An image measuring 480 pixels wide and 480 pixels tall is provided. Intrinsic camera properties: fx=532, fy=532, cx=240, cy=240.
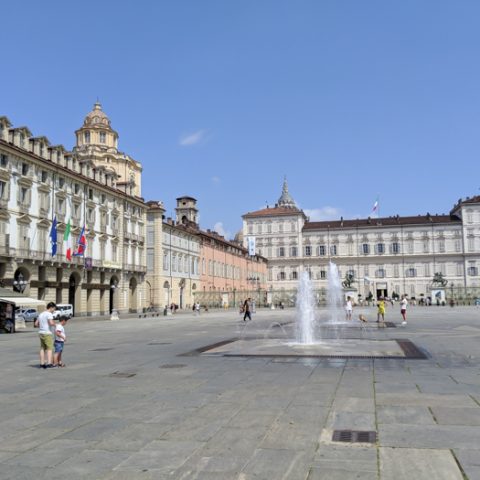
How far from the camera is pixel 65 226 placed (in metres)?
51.8

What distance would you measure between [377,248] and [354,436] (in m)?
116

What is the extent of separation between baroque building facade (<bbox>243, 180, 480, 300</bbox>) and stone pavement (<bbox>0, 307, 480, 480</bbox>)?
99083 millimetres

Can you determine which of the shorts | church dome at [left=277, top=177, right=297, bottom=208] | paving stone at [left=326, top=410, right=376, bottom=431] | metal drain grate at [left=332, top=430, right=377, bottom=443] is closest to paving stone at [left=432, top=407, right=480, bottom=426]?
paving stone at [left=326, top=410, right=376, bottom=431]

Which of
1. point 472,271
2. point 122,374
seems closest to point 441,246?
point 472,271

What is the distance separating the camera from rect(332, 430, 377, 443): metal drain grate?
638 cm

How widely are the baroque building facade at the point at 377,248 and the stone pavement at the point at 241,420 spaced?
325ft

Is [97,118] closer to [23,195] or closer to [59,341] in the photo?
[23,195]

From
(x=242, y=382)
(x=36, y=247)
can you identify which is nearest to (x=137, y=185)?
(x=36, y=247)

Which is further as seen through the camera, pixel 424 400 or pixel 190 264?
pixel 190 264

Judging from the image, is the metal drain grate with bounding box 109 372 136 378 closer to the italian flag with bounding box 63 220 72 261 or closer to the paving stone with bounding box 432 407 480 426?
the paving stone with bounding box 432 407 480 426

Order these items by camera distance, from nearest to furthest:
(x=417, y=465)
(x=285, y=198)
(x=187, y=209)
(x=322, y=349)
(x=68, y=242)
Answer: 1. (x=417, y=465)
2. (x=322, y=349)
3. (x=68, y=242)
4. (x=187, y=209)
5. (x=285, y=198)

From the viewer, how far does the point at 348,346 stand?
58.1ft

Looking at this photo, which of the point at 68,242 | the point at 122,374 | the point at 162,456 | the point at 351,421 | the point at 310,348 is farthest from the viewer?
the point at 68,242

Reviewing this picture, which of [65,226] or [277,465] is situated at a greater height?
[65,226]
